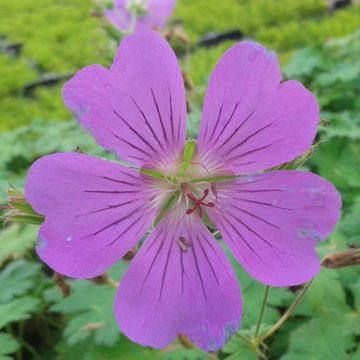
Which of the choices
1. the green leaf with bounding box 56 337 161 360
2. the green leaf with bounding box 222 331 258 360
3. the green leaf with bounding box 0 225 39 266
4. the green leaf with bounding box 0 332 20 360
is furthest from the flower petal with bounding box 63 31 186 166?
the green leaf with bounding box 0 225 39 266

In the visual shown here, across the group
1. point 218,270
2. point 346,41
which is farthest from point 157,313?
point 346,41

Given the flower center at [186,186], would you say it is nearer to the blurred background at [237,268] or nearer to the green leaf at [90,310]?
the blurred background at [237,268]

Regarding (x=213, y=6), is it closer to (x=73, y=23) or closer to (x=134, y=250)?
(x=73, y=23)

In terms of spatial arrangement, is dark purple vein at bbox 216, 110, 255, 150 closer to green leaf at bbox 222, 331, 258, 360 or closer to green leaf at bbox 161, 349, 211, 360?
green leaf at bbox 222, 331, 258, 360

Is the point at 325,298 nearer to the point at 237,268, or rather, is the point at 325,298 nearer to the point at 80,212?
the point at 237,268

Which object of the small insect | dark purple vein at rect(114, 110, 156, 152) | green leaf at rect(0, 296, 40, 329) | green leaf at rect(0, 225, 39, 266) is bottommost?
green leaf at rect(0, 225, 39, 266)
